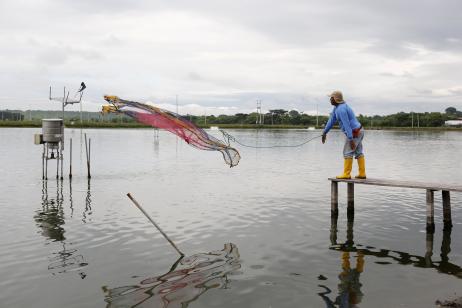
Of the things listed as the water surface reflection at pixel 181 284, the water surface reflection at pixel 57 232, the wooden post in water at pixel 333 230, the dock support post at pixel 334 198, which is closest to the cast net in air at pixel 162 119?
the water surface reflection at pixel 181 284

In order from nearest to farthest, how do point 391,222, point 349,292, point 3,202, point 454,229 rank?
point 349,292, point 454,229, point 391,222, point 3,202

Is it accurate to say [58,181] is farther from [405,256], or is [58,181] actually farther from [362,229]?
[405,256]

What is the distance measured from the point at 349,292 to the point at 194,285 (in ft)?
13.1

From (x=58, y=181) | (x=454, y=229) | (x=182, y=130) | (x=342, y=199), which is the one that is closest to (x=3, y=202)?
(x=58, y=181)

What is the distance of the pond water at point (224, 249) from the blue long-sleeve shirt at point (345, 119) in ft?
13.1

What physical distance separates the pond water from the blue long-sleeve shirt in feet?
13.1

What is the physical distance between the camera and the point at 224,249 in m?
15.9

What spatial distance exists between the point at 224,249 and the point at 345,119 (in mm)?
7180

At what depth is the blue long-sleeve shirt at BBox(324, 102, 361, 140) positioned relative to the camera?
1870 centimetres

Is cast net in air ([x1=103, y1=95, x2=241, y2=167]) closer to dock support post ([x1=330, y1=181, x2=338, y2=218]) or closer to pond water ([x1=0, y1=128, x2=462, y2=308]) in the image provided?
pond water ([x1=0, y1=128, x2=462, y2=308])

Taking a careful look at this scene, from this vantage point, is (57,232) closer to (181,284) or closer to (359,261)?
(181,284)

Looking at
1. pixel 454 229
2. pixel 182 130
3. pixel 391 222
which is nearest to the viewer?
pixel 182 130

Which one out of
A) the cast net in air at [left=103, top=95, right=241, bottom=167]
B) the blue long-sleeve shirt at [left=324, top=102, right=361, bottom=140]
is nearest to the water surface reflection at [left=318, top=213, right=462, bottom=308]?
the blue long-sleeve shirt at [left=324, top=102, right=361, bottom=140]

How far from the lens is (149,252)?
15336mm
